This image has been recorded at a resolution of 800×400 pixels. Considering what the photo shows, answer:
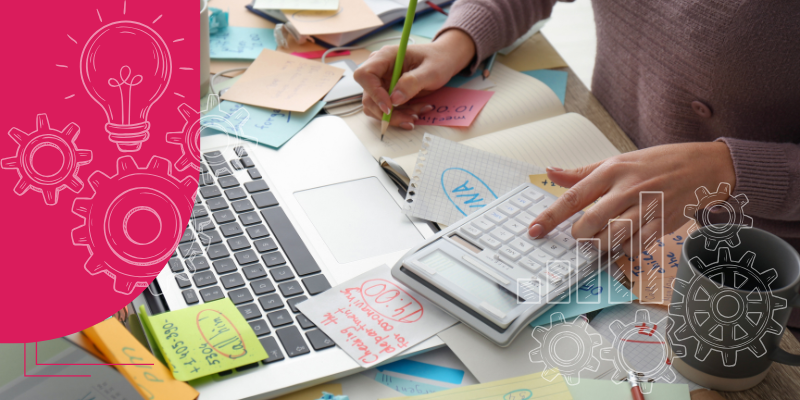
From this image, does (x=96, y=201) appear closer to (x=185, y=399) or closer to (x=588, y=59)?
(x=185, y=399)

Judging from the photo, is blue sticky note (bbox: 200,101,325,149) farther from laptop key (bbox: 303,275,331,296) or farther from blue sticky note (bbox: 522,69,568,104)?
blue sticky note (bbox: 522,69,568,104)

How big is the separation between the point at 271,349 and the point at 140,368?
0.34 feet

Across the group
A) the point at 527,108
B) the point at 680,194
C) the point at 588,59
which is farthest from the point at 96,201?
the point at 588,59

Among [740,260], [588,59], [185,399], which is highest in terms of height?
[740,260]

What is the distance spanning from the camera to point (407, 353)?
1.66 ft

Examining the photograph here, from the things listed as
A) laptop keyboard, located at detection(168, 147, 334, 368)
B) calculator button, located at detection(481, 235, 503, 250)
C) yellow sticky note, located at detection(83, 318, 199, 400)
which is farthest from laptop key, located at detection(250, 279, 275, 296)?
calculator button, located at detection(481, 235, 503, 250)

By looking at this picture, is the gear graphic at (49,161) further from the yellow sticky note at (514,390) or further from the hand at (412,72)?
the hand at (412,72)

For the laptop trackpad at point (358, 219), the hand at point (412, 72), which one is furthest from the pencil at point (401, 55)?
the laptop trackpad at point (358, 219)

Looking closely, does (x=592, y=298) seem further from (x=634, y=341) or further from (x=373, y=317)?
(x=373, y=317)

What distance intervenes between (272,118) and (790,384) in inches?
25.8

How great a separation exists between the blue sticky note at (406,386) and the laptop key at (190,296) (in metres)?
0.19

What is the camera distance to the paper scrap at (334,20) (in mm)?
973

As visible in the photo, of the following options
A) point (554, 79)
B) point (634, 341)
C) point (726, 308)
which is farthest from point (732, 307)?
point (554, 79)

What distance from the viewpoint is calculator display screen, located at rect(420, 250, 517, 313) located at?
0.53 metres
